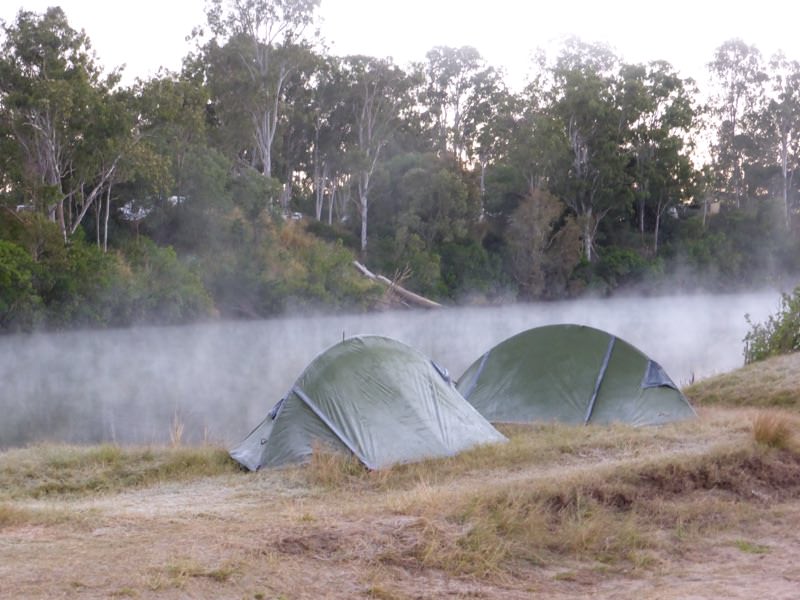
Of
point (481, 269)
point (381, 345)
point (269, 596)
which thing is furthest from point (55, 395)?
point (481, 269)

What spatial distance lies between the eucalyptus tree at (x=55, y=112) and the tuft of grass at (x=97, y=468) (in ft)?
71.0

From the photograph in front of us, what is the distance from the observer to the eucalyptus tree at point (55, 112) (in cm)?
2816

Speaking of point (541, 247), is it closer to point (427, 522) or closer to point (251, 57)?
point (251, 57)

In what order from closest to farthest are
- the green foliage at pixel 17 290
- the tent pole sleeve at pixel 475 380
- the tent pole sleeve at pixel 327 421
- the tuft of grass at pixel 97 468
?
the tuft of grass at pixel 97 468, the tent pole sleeve at pixel 327 421, the tent pole sleeve at pixel 475 380, the green foliage at pixel 17 290

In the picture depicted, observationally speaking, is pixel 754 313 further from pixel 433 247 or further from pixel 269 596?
pixel 269 596

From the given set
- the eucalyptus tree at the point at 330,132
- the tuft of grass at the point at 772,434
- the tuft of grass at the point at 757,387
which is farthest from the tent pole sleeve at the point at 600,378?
the eucalyptus tree at the point at 330,132

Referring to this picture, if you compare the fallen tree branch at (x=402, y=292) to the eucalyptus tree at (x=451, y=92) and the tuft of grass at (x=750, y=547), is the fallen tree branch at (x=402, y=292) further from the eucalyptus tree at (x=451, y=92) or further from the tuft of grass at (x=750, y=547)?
the tuft of grass at (x=750, y=547)

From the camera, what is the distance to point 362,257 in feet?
139

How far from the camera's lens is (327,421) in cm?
838

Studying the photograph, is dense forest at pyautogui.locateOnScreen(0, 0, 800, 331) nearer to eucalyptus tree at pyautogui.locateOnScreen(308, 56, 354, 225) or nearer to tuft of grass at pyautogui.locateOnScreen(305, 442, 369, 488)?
eucalyptus tree at pyautogui.locateOnScreen(308, 56, 354, 225)

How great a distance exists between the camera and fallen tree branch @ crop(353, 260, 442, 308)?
128ft

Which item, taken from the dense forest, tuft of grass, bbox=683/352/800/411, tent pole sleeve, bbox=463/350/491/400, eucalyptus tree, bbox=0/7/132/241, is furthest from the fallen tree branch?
tent pole sleeve, bbox=463/350/491/400

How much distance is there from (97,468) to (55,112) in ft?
74.3

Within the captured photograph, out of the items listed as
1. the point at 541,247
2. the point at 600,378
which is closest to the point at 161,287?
the point at 541,247
